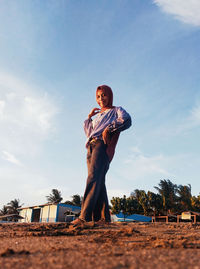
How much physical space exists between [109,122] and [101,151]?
1346 mm

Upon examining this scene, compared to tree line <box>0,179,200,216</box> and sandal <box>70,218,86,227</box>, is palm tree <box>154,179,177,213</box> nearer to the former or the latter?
tree line <box>0,179,200,216</box>

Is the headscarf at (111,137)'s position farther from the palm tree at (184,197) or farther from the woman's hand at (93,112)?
the palm tree at (184,197)

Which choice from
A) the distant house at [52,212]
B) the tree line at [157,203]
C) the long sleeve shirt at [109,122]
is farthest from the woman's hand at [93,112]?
the tree line at [157,203]

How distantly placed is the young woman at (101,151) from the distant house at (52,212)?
19789 mm

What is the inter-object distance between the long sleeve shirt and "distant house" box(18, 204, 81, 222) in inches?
783

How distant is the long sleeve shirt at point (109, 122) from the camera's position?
9.94 meters

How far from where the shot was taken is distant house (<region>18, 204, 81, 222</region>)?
32006mm

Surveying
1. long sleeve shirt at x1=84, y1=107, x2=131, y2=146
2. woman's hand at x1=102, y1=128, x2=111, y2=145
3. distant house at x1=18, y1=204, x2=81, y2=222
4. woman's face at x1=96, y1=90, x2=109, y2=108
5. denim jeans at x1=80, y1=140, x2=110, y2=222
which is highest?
woman's face at x1=96, y1=90, x2=109, y2=108

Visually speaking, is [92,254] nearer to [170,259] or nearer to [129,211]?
[170,259]

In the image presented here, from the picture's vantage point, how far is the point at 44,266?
8.78 ft

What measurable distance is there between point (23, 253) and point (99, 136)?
6991 mm

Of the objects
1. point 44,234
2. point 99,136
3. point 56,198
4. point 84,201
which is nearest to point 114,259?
point 44,234

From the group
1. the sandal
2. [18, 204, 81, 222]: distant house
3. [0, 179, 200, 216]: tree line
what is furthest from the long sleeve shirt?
[0, 179, 200, 216]: tree line

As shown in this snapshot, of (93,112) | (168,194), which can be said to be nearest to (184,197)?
(168,194)
